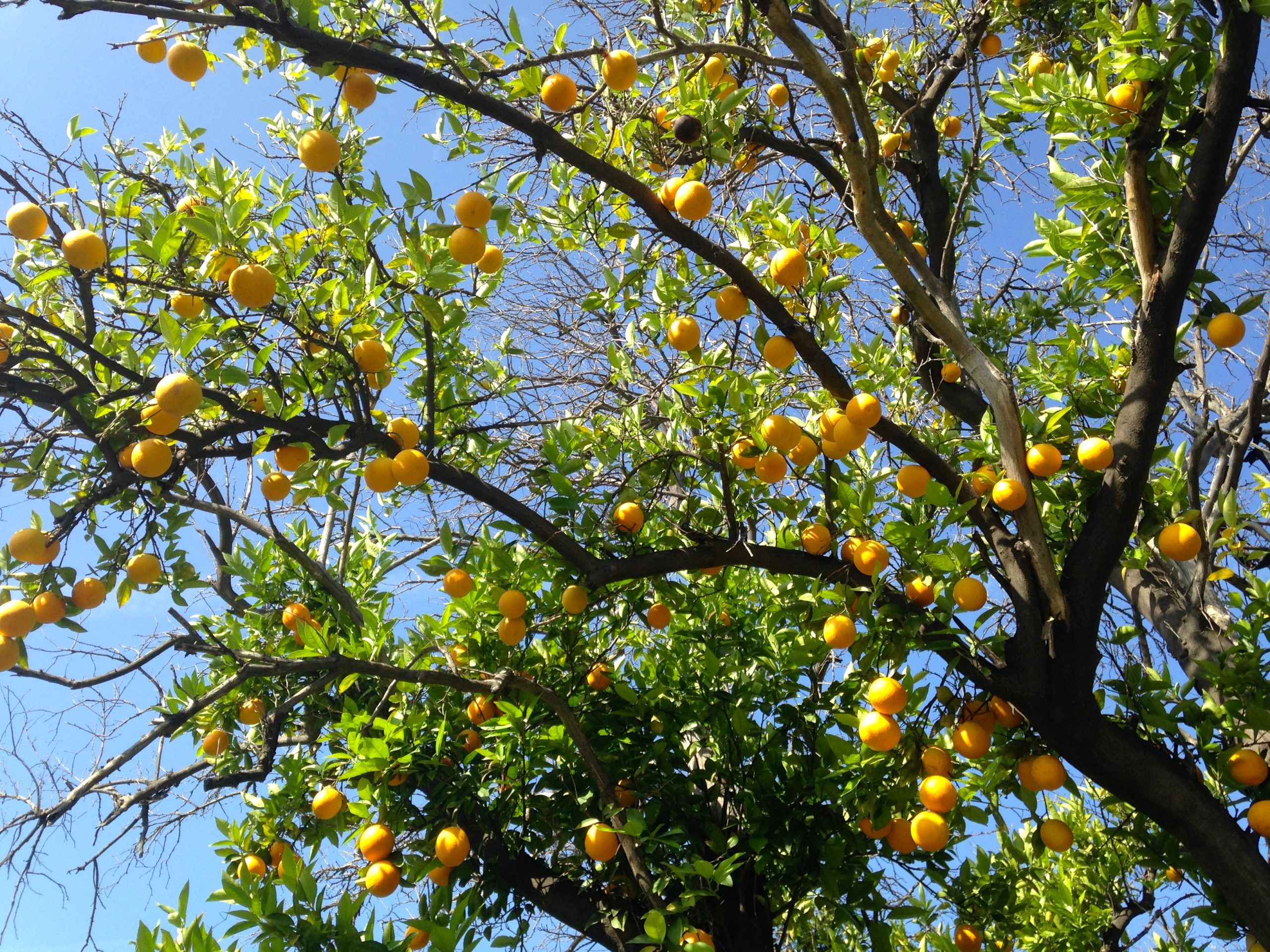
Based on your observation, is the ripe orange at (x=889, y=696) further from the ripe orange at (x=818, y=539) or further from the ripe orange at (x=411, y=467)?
the ripe orange at (x=411, y=467)

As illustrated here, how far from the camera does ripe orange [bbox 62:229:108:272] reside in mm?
2133

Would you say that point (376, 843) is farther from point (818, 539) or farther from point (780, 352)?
point (780, 352)

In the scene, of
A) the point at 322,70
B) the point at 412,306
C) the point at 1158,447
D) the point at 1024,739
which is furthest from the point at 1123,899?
the point at 322,70

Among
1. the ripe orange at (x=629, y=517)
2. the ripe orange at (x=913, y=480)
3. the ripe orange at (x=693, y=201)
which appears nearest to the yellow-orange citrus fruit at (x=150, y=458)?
the ripe orange at (x=629, y=517)

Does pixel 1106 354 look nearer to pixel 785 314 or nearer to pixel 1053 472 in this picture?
pixel 1053 472

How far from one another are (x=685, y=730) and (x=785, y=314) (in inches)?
61.7

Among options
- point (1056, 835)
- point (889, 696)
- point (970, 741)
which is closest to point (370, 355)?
point (889, 696)

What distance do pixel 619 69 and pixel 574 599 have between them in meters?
1.59

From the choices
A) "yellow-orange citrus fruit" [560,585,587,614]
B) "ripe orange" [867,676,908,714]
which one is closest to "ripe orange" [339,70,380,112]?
"yellow-orange citrus fruit" [560,585,587,614]

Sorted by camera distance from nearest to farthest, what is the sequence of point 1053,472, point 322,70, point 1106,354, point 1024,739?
point 322,70
point 1053,472
point 1024,739
point 1106,354

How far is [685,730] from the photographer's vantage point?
3.03 metres

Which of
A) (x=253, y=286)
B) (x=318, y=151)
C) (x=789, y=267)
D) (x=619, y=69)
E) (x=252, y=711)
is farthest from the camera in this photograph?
(x=252, y=711)

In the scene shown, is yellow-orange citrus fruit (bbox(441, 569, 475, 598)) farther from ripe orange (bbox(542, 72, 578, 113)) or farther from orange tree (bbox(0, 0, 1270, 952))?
ripe orange (bbox(542, 72, 578, 113))

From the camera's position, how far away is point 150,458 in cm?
215
